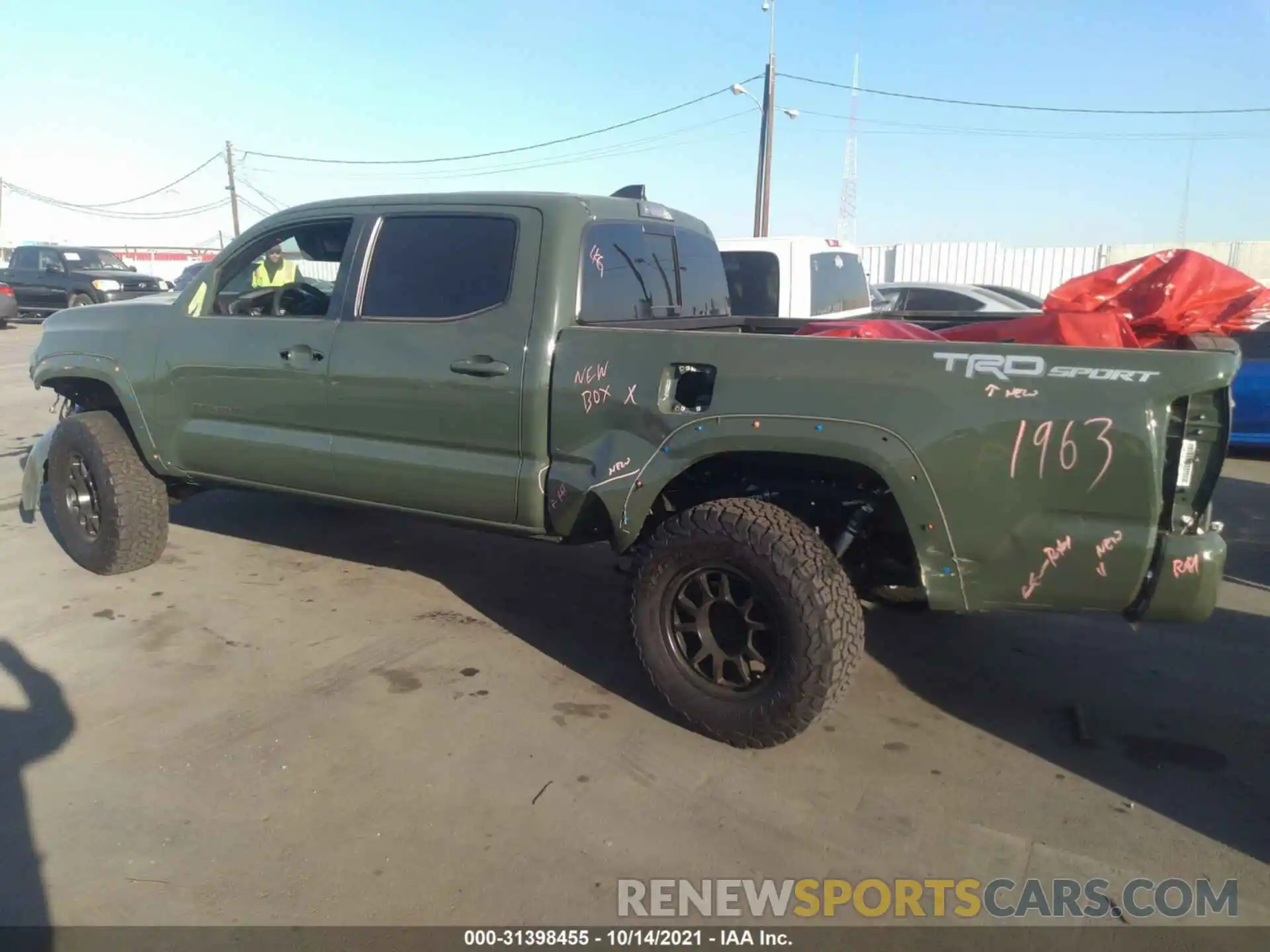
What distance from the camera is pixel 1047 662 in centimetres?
408

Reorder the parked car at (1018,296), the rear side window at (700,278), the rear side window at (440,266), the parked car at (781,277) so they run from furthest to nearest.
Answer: the parked car at (1018,296) < the parked car at (781,277) < the rear side window at (700,278) < the rear side window at (440,266)

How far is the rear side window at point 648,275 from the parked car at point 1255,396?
6.02m

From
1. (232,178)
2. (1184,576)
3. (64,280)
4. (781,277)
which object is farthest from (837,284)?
(232,178)

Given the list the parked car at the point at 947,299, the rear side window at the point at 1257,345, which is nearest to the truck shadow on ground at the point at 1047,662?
the rear side window at the point at 1257,345

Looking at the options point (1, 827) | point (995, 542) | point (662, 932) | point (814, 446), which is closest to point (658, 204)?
point (814, 446)

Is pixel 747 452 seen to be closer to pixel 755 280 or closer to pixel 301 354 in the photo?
pixel 301 354

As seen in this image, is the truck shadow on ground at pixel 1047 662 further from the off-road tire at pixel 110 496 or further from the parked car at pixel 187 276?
the parked car at pixel 187 276

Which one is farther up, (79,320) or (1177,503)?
(79,320)

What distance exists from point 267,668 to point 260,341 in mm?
1520

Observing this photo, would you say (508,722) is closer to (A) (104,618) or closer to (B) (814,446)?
(B) (814,446)

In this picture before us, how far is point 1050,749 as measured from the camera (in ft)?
10.9

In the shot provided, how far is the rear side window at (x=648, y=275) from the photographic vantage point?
3.79 m

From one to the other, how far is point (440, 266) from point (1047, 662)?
3164 millimetres

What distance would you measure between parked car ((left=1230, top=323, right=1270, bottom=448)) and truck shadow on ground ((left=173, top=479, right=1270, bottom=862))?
304cm
